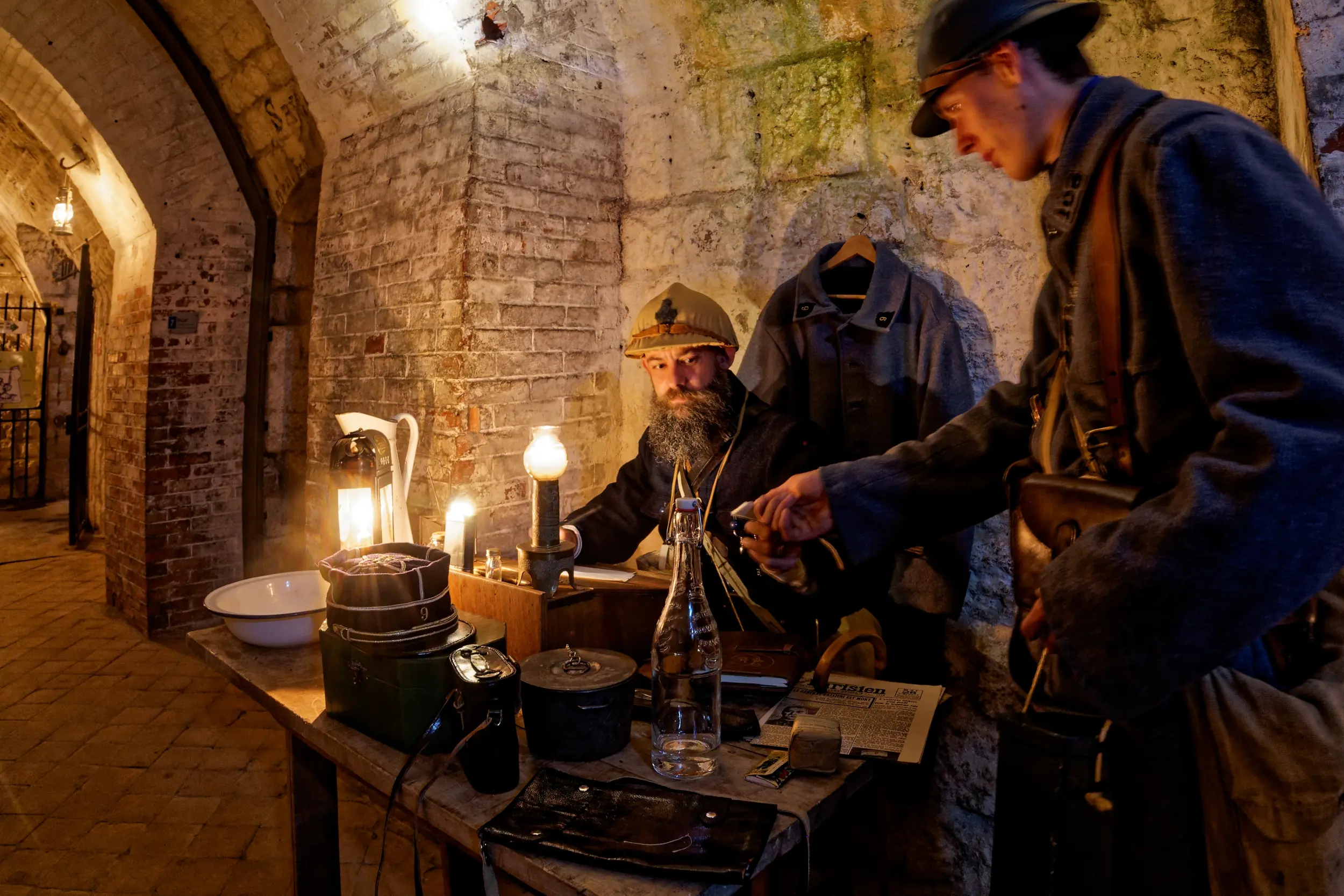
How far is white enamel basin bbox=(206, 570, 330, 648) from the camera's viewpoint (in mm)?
Result: 2291

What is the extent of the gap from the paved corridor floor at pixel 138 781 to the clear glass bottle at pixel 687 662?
1.67 m

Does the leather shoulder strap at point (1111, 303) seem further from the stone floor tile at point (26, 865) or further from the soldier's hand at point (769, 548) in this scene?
the stone floor tile at point (26, 865)

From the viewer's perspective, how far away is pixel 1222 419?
3.16ft

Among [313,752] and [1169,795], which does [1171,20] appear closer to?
[1169,795]

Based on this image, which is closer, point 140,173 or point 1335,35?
point 1335,35

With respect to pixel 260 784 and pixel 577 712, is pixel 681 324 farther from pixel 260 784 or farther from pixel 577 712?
pixel 260 784

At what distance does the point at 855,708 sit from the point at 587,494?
194 centimetres

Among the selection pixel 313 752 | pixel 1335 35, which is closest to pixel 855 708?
pixel 313 752

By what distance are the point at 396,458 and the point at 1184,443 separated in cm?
217

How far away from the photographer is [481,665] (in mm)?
1582

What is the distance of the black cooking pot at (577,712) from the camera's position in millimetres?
1605

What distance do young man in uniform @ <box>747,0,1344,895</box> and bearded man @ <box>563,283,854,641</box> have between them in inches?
51.5

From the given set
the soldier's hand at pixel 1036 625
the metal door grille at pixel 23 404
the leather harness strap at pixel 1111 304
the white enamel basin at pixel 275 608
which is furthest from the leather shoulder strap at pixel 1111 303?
the metal door grille at pixel 23 404

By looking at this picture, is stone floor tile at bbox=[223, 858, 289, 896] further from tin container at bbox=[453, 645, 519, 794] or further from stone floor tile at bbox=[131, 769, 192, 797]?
tin container at bbox=[453, 645, 519, 794]
